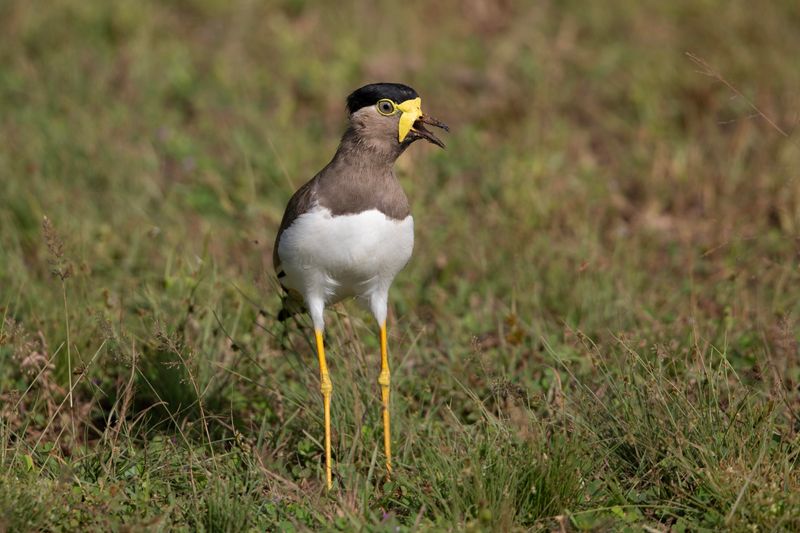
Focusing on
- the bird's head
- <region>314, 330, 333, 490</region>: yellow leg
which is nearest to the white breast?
<region>314, 330, 333, 490</region>: yellow leg

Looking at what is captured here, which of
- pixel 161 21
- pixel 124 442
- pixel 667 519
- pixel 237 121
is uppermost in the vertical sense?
pixel 161 21

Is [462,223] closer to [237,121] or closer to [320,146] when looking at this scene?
[320,146]

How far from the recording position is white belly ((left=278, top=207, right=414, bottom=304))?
392 cm

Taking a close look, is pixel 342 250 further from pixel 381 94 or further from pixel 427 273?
pixel 427 273

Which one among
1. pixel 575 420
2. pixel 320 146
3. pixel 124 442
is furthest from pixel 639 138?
pixel 124 442

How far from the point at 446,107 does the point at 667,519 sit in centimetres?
474

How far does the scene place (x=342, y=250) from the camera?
3920 millimetres

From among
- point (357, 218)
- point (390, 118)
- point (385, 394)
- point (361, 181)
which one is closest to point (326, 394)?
point (385, 394)

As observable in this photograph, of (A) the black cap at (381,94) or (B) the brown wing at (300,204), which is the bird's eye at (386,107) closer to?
(A) the black cap at (381,94)

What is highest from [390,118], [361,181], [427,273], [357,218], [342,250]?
[390,118]

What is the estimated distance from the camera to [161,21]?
8828 mm

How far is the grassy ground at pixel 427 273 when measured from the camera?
3.70 m

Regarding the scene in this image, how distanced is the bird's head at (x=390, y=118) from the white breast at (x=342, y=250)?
317mm

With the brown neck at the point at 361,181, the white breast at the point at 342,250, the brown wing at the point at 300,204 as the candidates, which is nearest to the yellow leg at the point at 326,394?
the white breast at the point at 342,250
